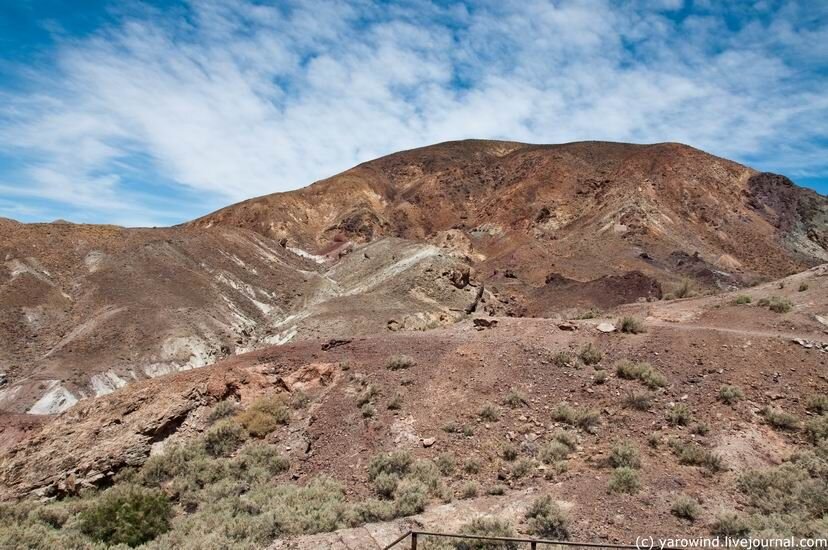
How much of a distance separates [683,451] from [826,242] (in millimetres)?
70188

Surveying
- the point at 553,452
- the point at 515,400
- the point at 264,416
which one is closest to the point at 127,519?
the point at 264,416

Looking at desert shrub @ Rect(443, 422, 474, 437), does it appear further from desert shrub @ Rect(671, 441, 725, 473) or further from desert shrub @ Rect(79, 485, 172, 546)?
desert shrub @ Rect(79, 485, 172, 546)

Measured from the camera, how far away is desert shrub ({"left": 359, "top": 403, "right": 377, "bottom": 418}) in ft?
38.7

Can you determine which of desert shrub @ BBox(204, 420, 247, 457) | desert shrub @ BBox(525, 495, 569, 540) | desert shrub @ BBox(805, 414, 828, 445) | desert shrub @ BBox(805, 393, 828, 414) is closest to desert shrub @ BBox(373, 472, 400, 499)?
desert shrub @ BBox(525, 495, 569, 540)

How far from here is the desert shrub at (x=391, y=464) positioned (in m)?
9.72

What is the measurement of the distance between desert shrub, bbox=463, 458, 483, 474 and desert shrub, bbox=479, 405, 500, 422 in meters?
1.52

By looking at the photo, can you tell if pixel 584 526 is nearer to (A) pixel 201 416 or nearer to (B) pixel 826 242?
(A) pixel 201 416

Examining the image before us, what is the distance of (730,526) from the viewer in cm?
713

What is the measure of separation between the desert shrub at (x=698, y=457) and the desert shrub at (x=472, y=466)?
3.70 metres

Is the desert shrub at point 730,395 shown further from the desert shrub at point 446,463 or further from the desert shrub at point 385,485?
the desert shrub at point 385,485

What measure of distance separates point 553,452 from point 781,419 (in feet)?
15.3

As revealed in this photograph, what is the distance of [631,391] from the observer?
38.6 ft

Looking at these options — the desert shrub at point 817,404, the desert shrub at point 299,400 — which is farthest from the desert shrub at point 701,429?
the desert shrub at point 299,400

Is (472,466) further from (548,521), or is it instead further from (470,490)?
(548,521)
